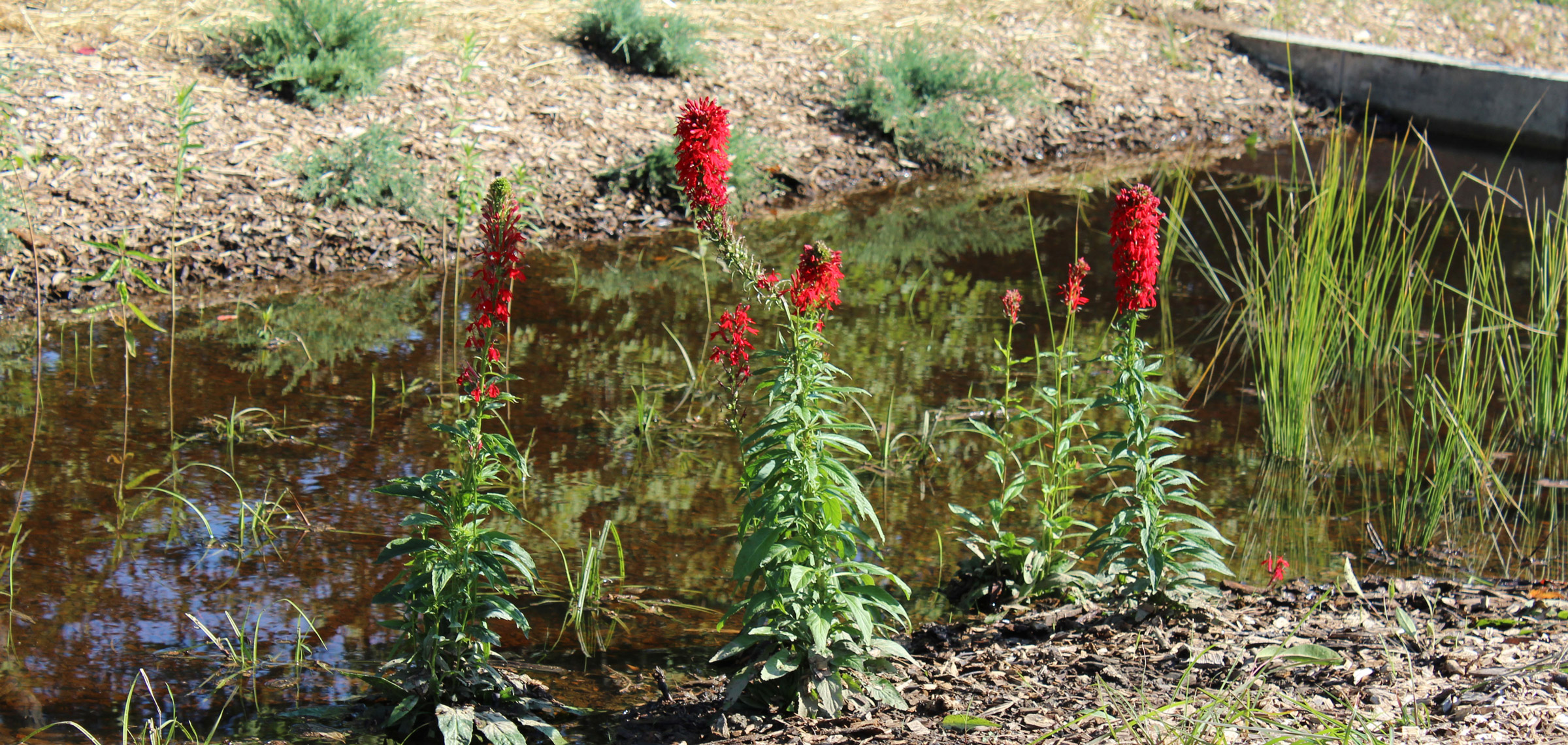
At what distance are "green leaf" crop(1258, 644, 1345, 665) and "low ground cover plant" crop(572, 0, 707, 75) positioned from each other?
253 inches

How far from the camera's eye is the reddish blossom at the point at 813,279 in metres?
2.59

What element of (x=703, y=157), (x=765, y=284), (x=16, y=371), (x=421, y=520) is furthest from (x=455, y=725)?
(x=16, y=371)

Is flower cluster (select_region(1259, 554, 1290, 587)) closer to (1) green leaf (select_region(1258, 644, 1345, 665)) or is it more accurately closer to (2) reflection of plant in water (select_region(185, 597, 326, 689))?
(1) green leaf (select_region(1258, 644, 1345, 665))

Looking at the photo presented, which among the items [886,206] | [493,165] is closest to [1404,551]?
[886,206]

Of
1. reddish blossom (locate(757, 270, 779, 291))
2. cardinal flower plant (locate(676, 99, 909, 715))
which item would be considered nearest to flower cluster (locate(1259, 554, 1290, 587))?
cardinal flower plant (locate(676, 99, 909, 715))

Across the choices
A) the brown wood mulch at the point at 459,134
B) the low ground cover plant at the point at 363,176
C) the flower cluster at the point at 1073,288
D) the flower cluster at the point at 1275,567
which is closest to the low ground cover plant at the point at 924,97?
the brown wood mulch at the point at 459,134

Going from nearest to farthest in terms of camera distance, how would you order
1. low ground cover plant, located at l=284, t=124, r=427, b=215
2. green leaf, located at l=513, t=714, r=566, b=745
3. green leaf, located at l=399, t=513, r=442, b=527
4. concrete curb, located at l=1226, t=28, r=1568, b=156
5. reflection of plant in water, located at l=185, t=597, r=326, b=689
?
green leaf, located at l=399, t=513, r=442, b=527 → green leaf, located at l=513, t=714, r=566, b=745 → reflection of plant in water, located at l=185, t=597, r=326, b=689 → low ground cover plant, located at l=284, t=124, r=427, b=215 → concrete curb, located at l=1226, t=28, r=1568, b=156

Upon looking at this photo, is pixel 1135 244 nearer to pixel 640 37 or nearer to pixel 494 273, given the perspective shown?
pixel 494 273

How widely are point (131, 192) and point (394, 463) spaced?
115 inches

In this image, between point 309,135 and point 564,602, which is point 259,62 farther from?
point 564,602

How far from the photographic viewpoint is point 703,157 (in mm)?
2580

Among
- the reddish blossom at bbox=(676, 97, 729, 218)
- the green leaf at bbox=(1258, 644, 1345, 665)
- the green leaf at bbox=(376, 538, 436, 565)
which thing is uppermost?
the reddish blossom at bbox=(676, 97, 729, 218)

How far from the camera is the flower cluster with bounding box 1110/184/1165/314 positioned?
2924mm

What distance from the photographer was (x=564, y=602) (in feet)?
11.2
